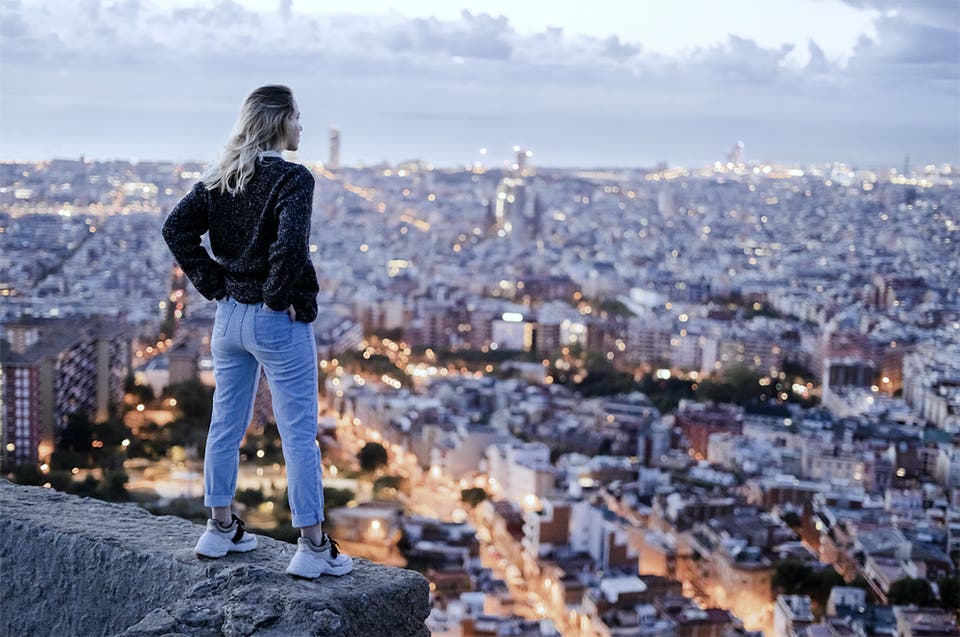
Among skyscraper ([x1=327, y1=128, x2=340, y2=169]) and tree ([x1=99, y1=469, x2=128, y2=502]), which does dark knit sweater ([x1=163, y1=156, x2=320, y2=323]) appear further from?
skyscraper ([x1=327, y1=128, x2=340, y2=169])

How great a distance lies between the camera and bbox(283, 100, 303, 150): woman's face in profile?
1387 mm

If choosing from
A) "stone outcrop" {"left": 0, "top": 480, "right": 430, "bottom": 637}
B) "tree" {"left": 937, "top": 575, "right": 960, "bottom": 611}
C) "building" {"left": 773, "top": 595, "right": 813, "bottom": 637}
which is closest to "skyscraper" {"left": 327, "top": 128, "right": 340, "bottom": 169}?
"tree" {"left": 937, "top": 575, "right": 960, "bottom": 611}

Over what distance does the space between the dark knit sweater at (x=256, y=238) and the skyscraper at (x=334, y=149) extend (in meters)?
28.0

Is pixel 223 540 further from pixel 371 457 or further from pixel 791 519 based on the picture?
pixel 371 457

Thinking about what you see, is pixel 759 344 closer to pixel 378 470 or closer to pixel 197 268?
pixel 378 470

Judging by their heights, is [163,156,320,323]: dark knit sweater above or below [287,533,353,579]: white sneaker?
above

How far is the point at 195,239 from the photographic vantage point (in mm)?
1424

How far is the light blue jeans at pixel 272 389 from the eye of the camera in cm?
137

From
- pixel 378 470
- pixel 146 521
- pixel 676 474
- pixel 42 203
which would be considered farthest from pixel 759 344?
pixel 146 521

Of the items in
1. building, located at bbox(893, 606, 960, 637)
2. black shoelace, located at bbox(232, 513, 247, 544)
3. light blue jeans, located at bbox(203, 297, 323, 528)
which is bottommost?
building, located at bbox(893, 606, 960, 637)

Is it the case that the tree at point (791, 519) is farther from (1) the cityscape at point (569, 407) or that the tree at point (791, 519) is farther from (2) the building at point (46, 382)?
(2) the building at point (46, 382)

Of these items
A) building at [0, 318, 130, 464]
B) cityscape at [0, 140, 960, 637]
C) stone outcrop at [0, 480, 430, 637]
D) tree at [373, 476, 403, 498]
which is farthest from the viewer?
tree at [373, 476, 403, 498]

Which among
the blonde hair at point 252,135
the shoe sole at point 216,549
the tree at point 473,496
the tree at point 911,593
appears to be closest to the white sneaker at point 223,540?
the shoe sole at point 216,549

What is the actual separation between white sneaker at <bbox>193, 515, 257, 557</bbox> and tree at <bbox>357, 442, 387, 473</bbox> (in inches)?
309
